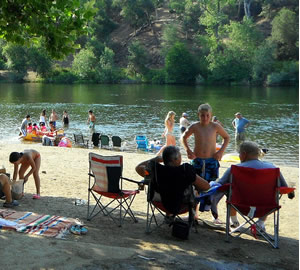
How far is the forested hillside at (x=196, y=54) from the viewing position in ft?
229

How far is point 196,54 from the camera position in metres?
78.8

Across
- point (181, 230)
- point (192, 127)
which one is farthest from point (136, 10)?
point (181, 230)

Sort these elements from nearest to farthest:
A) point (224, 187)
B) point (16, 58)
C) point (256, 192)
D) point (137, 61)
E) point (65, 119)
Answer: point (256, 192) < point (224, 187) < point (65, 119) < point (16, 58) < point (137, 61)

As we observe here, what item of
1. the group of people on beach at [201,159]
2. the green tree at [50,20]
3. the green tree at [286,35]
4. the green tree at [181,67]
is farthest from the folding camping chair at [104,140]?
the green tree at [286,35]

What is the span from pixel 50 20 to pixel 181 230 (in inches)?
154

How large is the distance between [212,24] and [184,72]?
45.1 ft

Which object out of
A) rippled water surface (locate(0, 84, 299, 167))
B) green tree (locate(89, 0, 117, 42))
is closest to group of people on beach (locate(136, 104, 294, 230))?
rippled water surface (locate(0, 84, 299, 167))

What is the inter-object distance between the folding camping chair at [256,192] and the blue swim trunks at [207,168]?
2.83 feet

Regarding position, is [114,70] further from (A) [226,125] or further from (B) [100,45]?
(A) [226,125]

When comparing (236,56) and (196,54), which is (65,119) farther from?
(196,54)

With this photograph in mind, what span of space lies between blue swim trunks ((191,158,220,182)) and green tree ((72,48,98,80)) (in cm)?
7194

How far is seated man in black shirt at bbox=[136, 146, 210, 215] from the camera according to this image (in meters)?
5.26

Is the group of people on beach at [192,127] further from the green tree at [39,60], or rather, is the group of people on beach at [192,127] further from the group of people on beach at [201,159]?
the green tree at [39,60]

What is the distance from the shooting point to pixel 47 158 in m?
12.9
